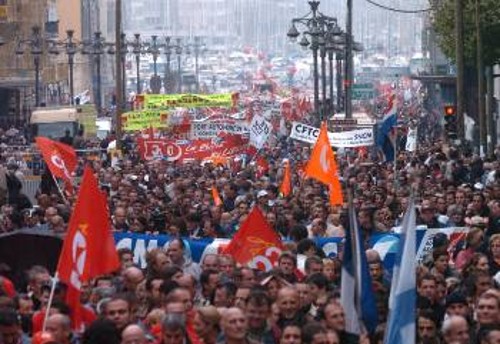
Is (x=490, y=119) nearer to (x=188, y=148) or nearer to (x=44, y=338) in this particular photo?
(x=188, y=148)

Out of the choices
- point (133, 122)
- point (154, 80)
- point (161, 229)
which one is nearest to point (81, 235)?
point (161, 229)

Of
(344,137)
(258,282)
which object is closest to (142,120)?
(344,137)

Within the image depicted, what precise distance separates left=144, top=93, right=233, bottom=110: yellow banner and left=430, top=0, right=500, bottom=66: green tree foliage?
28.5ft

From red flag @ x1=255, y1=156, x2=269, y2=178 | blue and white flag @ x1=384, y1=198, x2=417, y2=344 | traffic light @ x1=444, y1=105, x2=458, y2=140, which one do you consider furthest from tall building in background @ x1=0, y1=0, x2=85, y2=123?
blue and white flag @ x1=384, y1=198, x2=417, y2=344

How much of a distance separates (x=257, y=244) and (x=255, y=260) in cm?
14

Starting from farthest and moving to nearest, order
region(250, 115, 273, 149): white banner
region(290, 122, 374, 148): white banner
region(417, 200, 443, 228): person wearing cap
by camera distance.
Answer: region(250, 115, 273, 149): white banner
region(290, 122, 374, 148): white banner
region(417, 200, 443, 228): person wearing cap

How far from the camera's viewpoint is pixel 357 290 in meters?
12.0

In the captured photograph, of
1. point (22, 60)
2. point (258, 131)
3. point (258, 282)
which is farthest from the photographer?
point (22, 60)

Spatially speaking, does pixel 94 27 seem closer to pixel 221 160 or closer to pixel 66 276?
pixel 221 160

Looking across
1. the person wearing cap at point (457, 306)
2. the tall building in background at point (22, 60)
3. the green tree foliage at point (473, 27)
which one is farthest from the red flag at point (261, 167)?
the tall building in background at point (22, 60)

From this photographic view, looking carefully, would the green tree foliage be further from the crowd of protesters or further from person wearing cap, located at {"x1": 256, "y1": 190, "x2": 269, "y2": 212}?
person wearing cap, located at {"x1": 256, "y1": 190, "x2": 269, "y2": 212}

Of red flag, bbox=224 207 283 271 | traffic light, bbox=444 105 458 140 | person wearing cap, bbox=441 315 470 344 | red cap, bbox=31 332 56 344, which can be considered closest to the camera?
red cap, bbox=31 332 56 344

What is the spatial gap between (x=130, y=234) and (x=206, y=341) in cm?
720

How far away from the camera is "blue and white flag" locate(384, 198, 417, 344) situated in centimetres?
1073
